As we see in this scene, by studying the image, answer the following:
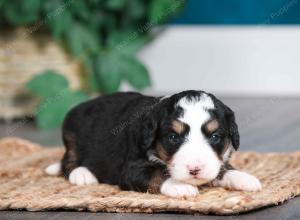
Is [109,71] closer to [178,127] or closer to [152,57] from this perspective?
[152,57]

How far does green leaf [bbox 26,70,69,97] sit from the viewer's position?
4.93 m

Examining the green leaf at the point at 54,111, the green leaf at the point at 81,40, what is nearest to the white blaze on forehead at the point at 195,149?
the green leaf at the point at 54,111

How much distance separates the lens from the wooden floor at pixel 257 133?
2.50 metres

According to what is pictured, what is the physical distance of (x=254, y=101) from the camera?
18.2 feet

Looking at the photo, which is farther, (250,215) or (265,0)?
(265,0)

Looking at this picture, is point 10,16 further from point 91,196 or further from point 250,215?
point 250,215

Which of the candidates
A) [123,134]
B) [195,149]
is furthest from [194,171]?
[123,134]

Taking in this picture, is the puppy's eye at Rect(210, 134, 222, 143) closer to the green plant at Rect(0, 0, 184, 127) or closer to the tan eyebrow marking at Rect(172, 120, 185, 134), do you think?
the tan eyebrow marking at Rect(172, 120, 185, 134)

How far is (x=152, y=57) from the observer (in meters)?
6.16

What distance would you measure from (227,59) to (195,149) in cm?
355

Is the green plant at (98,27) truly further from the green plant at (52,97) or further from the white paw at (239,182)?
the white paw at (239,182)

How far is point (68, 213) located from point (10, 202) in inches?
8.4

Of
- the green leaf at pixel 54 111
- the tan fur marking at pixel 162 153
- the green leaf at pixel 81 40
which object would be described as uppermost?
the green leaf at pixel 81 40

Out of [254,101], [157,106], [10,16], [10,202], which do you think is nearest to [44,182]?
[10,202]
